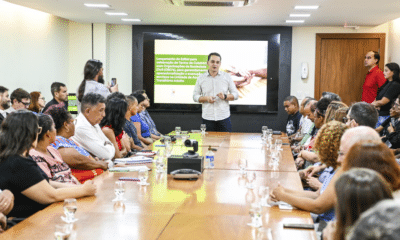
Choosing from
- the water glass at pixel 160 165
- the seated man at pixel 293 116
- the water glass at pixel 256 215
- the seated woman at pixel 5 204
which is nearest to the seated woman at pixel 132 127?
the water glass at pixel 160 165

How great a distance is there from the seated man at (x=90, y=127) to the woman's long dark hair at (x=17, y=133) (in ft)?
5.09

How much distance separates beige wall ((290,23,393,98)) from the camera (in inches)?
340

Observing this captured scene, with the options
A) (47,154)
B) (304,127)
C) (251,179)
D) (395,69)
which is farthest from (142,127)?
(395,69)

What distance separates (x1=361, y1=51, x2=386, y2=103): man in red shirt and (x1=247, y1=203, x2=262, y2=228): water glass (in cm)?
654

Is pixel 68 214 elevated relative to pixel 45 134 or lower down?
lower down

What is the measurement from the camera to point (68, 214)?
2035mm

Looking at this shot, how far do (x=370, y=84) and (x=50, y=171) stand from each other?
21.3 ft

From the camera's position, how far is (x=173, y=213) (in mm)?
2219

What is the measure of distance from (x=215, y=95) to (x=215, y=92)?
5cm

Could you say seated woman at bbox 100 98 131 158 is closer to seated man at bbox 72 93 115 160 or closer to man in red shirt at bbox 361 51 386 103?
seated man at bbox 72 93 115 160

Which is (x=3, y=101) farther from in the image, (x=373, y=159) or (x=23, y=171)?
(x=373, y=159)

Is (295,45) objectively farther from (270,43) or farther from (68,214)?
(68,214)

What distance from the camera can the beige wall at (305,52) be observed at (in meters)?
8.63

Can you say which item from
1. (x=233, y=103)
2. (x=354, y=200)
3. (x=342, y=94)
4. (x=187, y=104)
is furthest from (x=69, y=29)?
(x=354, y=200)
